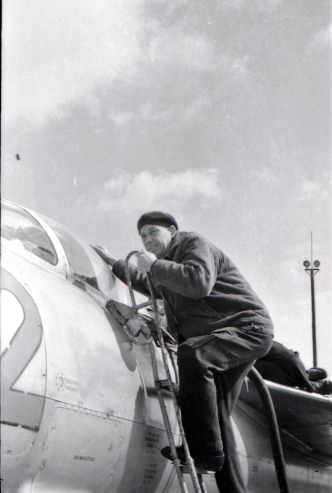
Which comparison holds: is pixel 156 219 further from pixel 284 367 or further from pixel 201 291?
pixel 284 367

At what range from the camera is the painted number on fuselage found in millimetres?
2885

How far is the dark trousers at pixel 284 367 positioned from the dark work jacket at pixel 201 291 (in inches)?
48.2

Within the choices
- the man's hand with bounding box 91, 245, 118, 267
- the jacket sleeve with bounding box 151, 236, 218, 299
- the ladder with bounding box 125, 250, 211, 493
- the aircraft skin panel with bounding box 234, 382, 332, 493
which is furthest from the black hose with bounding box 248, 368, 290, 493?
the man's hand with bounding box 91, 245, 118, 267

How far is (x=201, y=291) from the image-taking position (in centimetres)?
409

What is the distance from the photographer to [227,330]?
4176 millimetres

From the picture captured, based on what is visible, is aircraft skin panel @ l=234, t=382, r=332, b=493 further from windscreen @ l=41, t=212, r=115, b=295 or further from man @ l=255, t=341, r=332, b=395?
windscreen @ l=41, t=212, r=115, b=295

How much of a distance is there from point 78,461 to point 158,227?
1939mm

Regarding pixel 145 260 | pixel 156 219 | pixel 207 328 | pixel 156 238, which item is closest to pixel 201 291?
pixel 207 328

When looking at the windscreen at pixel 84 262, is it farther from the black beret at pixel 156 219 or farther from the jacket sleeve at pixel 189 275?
the jacket sleeve at pixel 189 275

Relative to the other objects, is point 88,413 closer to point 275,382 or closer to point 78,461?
point 78,461

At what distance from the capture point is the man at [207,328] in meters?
3.89

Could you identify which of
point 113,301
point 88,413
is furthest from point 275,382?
point 88,413

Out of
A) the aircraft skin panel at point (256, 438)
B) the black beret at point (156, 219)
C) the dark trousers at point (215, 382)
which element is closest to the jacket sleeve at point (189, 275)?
the dark trousers at point (215, 382)

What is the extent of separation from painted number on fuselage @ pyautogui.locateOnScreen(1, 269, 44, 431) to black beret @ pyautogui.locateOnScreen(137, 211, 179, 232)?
5.33 feet
